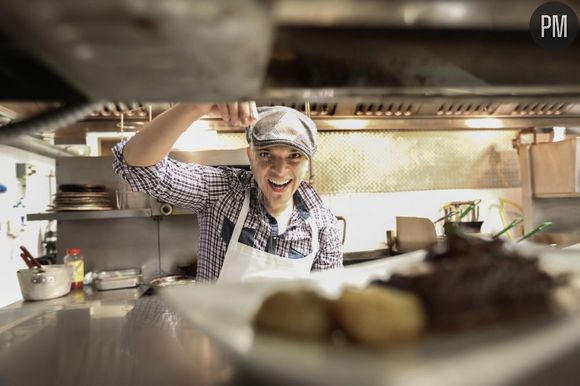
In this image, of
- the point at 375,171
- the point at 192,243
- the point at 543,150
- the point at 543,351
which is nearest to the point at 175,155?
the point at 192,243

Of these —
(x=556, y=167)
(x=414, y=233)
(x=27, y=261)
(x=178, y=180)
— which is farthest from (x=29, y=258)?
(x=556, y=167)

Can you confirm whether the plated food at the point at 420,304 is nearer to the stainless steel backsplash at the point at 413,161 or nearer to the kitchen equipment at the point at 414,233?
the kitchen equipment at the point at 414,233

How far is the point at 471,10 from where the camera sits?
0.44 meters

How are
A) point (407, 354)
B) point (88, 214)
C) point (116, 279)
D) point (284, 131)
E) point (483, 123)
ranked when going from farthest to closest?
point (483, 123) → point (116, 279) → point (88, 214) → point (284, 131) → point (407, 354)

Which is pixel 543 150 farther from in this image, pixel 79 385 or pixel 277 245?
pixel 79 385

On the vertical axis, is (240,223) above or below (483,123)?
below

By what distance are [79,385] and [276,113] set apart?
124 centimetres

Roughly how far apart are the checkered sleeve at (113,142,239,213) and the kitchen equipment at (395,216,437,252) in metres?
1.88

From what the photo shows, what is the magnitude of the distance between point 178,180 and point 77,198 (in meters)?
1.63

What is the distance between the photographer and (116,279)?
2807 millimetres

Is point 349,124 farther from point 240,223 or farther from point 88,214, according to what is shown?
point 88,214

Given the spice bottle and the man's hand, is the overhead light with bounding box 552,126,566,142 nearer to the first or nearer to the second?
the man's hand

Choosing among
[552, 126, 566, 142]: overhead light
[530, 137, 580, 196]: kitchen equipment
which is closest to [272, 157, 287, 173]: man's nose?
[530, 137, 580, 196]: kitchen equipment

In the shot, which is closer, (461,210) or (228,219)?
(228,219)
